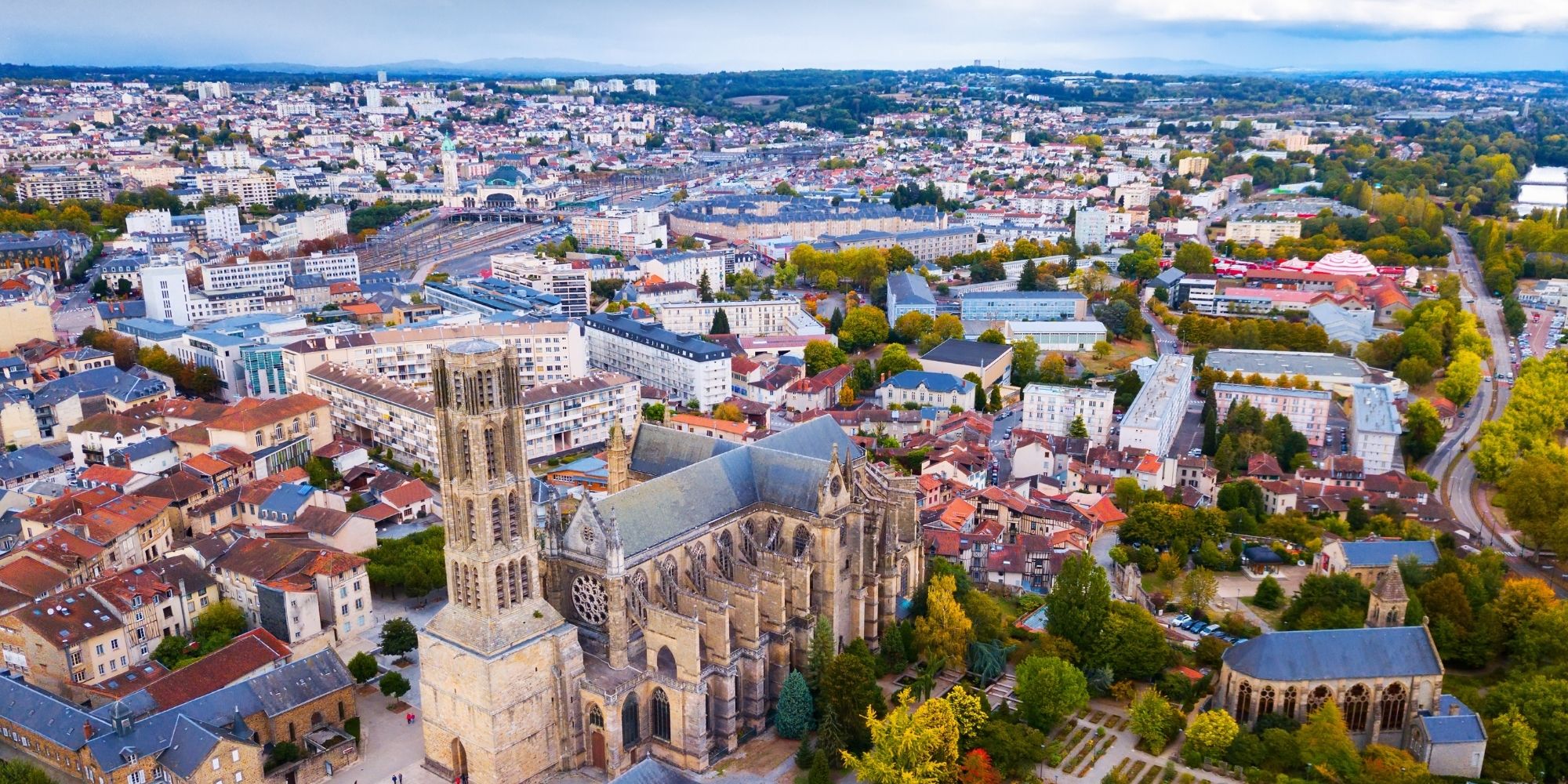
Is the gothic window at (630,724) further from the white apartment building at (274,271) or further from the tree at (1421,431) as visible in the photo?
the white apartment building at (274,271)

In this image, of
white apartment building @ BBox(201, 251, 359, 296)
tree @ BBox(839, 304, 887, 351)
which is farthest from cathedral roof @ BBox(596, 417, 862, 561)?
white apartment building @ BBox(201, 251, 359, 296)

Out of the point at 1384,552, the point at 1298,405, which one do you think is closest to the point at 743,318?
the point at 1298,405

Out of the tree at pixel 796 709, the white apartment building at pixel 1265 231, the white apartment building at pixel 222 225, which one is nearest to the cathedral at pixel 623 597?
the tree at pixel 796 709

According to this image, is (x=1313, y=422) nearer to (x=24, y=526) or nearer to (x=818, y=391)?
(x=818, y=391)

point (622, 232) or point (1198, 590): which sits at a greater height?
point (622, 232)

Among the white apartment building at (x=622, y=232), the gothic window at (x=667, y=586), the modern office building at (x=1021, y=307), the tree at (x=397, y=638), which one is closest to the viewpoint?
the gothic window at (x=667, y=586)

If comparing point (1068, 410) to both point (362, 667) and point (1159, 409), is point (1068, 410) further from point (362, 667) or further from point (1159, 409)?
point (362, 667)
